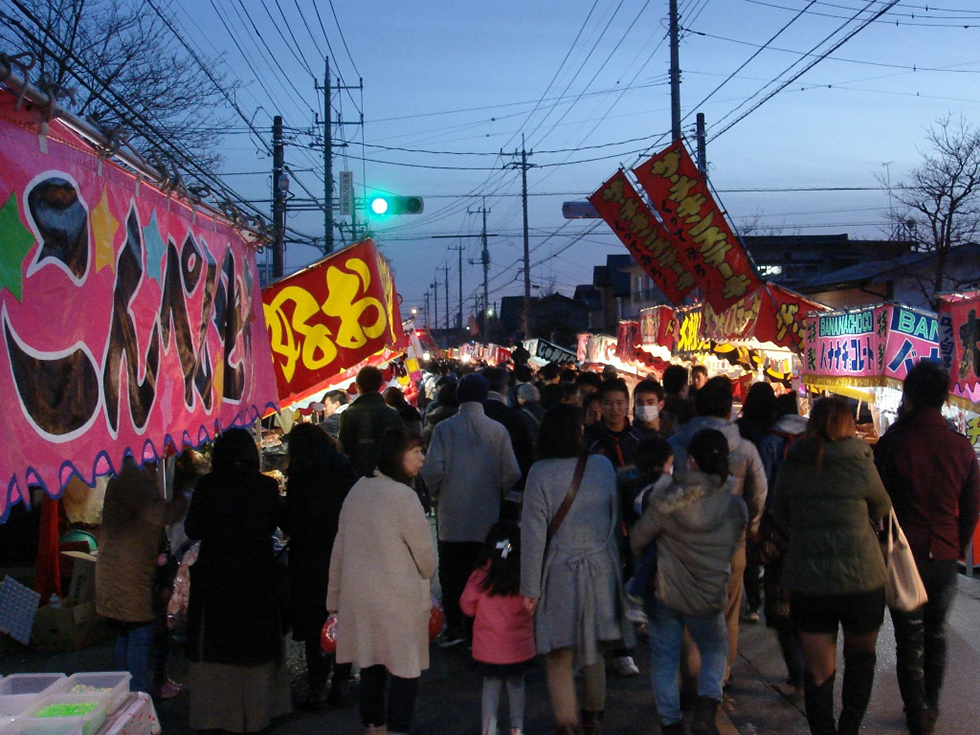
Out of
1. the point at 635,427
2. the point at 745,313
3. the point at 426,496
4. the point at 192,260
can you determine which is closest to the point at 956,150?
the point at 745,313

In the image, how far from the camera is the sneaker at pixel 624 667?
6199 mm

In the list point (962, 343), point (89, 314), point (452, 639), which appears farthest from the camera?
point (962, 343)

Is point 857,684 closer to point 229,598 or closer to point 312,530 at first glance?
point 312,530

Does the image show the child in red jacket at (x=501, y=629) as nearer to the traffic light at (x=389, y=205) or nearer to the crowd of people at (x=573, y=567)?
the crowd of people at (x=573, y=567)

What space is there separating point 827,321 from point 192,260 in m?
7.58

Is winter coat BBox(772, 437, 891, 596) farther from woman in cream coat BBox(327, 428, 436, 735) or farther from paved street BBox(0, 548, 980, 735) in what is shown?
woman in cream coat BBox(327, 428, 436, 735)

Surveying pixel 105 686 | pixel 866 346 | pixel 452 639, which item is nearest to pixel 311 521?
pixel 105 686

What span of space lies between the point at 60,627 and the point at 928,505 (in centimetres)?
602

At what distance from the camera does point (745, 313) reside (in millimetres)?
12195

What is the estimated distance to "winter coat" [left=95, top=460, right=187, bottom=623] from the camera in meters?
5.40

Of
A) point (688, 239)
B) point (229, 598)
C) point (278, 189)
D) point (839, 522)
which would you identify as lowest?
point (229, 598)

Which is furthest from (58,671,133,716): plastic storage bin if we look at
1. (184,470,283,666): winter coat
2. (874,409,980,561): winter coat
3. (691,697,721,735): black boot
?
(874,409,980,561): winter coat

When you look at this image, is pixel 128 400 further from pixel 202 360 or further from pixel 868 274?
pixel 868 274

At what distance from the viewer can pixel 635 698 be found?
5.81 metres
